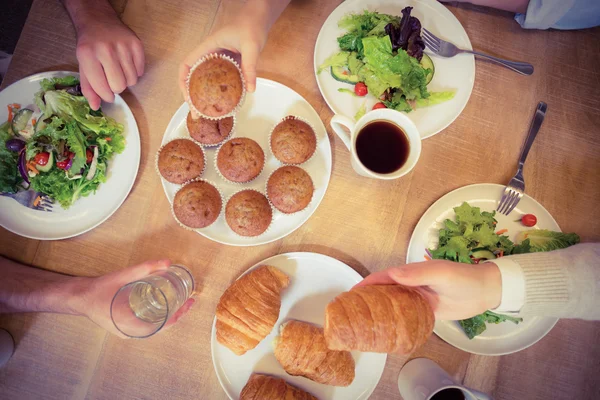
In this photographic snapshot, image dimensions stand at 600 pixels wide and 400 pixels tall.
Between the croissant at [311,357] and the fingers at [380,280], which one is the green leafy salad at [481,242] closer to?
the fingers at [380,280]

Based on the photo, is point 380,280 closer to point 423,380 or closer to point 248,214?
point 423,380

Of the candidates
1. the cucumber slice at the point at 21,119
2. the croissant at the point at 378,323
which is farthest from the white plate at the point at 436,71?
the cucumber slice at the point at 21,119

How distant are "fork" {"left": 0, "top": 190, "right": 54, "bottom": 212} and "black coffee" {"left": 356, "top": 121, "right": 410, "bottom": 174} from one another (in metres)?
1.62

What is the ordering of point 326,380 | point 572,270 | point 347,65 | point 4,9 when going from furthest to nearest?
point 4,9
point 347,65
point 326,380
point 572,270

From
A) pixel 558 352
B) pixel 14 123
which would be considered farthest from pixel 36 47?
pixel 558 352

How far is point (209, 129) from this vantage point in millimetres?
1942

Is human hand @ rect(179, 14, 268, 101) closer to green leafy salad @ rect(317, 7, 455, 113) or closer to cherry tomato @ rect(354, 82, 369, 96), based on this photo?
green leafy salad @ rect(317, 7, 455, 113)

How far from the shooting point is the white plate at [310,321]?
6.41ft

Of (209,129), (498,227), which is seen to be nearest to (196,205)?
(209,129)

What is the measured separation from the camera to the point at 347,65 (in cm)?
202

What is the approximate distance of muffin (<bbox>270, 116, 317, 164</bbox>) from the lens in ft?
6.27

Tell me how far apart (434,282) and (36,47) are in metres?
2.41

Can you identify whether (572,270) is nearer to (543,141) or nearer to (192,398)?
(543,141)

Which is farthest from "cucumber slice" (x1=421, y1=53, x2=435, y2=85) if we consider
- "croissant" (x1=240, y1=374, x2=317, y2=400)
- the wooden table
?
"croissant" (x1=240, y1=374, x2=317, y2=400)
